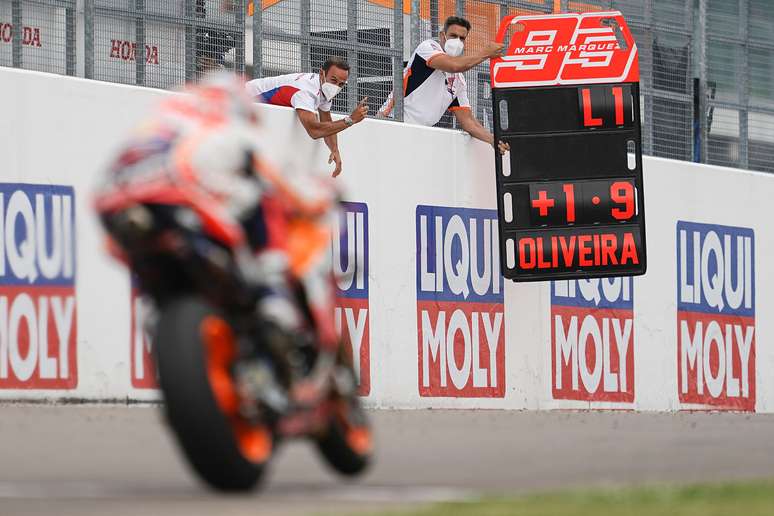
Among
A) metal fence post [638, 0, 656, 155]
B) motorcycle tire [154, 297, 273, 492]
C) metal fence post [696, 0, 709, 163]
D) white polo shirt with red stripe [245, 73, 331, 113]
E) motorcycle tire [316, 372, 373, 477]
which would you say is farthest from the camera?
metal fence post [696, 0, 709, 163]

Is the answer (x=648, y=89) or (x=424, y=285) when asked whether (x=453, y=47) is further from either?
(x=648, y=89)

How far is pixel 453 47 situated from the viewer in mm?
14602

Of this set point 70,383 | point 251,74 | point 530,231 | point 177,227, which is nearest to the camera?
point 177,227

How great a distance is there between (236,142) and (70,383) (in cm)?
582

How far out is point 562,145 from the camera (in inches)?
591

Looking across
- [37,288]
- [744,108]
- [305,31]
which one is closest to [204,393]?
[37,288]

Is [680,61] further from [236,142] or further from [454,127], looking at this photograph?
[236,142]

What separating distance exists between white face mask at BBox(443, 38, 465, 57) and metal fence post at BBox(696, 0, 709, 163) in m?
3.85

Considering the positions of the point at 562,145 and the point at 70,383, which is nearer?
the point at 70,383

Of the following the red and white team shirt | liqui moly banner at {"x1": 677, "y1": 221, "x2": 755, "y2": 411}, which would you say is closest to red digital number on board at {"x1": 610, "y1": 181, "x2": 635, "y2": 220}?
the red and white team shirt

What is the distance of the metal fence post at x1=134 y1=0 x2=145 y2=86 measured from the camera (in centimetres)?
1264

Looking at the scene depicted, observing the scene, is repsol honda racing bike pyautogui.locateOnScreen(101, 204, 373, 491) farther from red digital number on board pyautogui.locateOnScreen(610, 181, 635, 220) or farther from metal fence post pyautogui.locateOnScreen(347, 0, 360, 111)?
red digital number on board pyautogui.locateOnScreen(610, 181, 635, 220)

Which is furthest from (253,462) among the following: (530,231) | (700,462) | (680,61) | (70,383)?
(680,61)

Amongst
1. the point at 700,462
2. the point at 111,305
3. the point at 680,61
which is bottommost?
the point at 700,462
